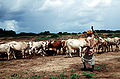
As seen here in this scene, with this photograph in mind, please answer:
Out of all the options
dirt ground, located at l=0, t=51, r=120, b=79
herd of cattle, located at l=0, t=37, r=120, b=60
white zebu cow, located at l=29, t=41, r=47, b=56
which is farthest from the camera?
white zebu cow, located at l=29, t=41, r=47, b=56

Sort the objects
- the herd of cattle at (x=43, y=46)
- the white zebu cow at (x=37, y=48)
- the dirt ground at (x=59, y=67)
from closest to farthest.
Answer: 1. the dirt ground at (x=59, y=67)
2. the herd of cattle at (x=43, y=46)
3. the white zebu cow at (x=37, y=48)

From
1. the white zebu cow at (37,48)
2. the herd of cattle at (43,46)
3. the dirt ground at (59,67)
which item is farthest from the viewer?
the white zebu cow at (37,48)

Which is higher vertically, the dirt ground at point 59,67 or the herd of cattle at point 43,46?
the herd of cattle at point 43,46

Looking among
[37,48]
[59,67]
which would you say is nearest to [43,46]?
[37,48]

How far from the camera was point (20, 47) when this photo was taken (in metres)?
15.7

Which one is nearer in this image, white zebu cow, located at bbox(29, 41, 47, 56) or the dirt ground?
the dirt ground

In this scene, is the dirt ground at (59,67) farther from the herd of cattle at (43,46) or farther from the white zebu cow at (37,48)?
the white zebu cow at (37,48)

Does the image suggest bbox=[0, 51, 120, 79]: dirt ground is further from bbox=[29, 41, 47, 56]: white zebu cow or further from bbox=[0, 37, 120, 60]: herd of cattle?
bbox=[29, 41, 47, 56]: white zebu cow

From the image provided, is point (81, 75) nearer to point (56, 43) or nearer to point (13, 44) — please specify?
point (13, 44)

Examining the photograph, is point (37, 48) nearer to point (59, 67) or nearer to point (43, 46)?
point (43, 46)

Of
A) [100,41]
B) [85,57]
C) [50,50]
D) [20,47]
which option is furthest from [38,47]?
[85,57]

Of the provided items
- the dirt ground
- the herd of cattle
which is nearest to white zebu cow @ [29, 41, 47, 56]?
the herd of cattle

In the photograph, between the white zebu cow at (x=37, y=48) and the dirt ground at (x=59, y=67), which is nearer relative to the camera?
the dirt ground at (x=59, y=67)

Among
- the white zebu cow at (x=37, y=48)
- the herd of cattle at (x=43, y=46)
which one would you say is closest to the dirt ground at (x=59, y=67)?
the herd of cattle at (x=43, y=46)
